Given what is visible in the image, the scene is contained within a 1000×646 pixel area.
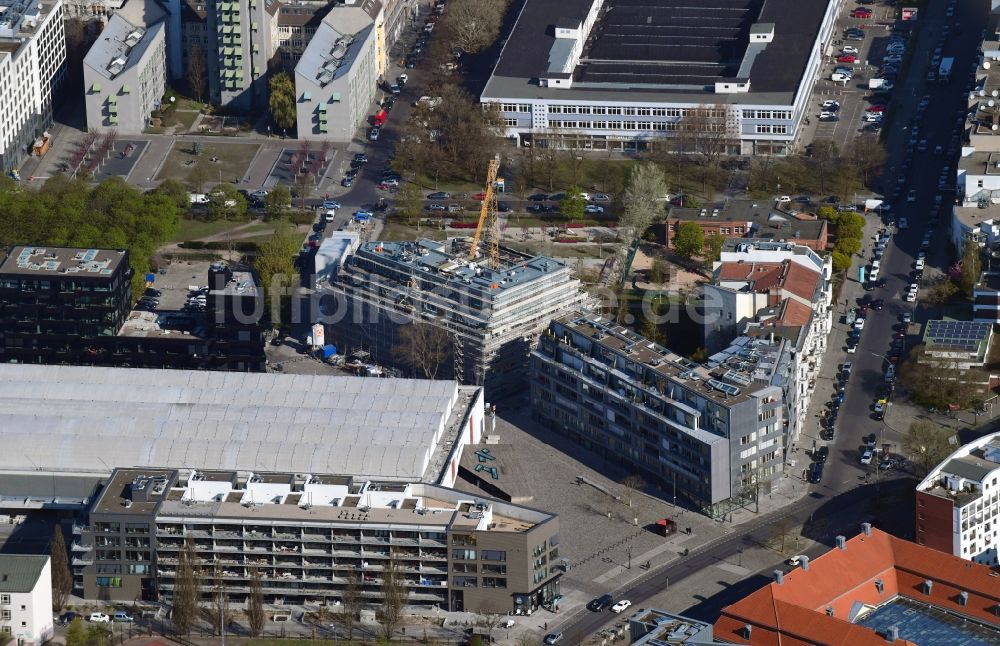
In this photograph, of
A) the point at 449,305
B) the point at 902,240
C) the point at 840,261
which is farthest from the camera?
the point at 902,240

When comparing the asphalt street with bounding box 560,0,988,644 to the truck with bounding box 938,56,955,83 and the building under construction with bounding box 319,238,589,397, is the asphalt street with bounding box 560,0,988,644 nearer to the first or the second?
the truck with bounding box 938,56,955,83

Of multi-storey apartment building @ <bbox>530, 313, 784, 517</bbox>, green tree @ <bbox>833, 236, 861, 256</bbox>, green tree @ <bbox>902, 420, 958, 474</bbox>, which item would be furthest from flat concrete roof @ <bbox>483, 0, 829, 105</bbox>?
green tree @ <bbox>902, 420, 958, 474</bbox>

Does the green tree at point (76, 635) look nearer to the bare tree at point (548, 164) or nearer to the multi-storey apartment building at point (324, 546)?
the multi-storey apartment building at point (324, 546)

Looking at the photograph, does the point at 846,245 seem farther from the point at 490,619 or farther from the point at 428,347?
the point at 490,619

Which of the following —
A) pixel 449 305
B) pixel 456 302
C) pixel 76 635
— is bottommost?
pixel 76 635

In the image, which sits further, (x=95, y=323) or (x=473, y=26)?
(x=473, y=26)

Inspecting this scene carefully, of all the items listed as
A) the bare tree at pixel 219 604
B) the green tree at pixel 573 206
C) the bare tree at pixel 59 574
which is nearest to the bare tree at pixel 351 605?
the bare tree at pixel 219 604

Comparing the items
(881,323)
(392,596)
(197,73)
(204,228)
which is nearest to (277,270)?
(204,228)
